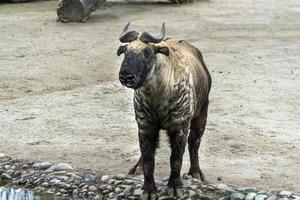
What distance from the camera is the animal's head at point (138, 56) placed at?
5565mm

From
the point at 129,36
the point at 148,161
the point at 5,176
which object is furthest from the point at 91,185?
the point at 129,36

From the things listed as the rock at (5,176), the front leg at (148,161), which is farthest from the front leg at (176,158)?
the rock at (5,176)

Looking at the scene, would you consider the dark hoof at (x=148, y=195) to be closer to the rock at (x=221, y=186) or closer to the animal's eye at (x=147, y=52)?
the rock at (x=221, y=186)

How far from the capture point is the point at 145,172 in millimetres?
6355

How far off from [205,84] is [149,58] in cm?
108

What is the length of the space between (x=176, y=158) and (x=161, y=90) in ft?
2.18

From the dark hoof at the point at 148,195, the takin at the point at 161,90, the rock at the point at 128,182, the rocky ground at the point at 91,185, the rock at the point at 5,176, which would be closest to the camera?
the takin at the point at 161,90

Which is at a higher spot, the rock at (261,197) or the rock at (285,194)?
the rock at (285,194)

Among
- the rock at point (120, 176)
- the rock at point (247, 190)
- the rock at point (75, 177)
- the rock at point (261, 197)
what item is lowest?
the rock at point (75, 177)

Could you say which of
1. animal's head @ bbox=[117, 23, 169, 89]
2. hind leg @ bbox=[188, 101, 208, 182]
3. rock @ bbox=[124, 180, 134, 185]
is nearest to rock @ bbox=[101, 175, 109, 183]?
rock @ bbox=[124, 180, 134, 185]

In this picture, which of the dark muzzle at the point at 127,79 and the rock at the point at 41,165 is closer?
the dark muzzle at the point at 127,79

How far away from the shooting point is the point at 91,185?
6.92 metres

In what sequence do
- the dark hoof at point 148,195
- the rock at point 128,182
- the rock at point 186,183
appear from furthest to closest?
the rock at point 128,182
the rock at point 186,183
the dark hoof at point 148,195

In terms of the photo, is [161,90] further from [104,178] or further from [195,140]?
[104,178]
